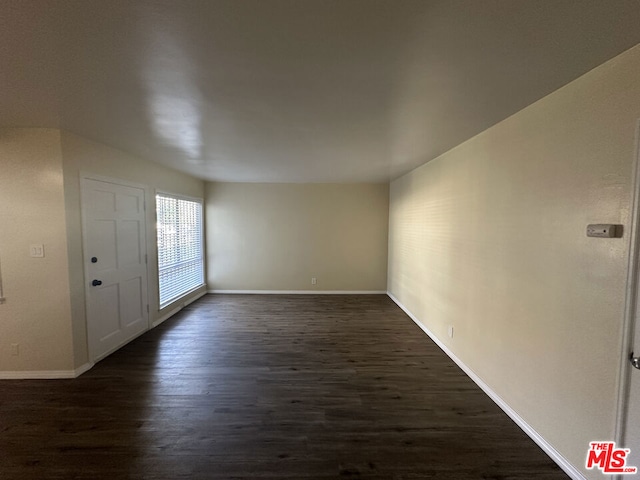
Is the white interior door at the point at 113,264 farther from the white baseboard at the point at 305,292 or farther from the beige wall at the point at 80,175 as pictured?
the white baseboard at the point at 305,292

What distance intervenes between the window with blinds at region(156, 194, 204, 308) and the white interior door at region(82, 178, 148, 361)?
20.8 inches

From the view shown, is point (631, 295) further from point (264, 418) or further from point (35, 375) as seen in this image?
point (35, 375)

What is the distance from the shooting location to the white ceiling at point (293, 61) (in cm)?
113

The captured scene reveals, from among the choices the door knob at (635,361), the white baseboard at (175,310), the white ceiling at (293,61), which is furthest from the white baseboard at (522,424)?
the white baseboard at (175,310)

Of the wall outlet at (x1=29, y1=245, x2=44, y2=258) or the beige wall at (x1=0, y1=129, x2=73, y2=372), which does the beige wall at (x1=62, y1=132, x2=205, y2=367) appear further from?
the wall outlet at (x1=29, y1=245, x2=44, y2=258)

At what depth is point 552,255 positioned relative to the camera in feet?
5.99

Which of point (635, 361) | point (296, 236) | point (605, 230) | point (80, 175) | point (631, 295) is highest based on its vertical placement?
point (80, 175)

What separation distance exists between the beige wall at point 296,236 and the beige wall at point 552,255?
3.06 metres

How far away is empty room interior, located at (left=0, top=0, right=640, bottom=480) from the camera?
1.31m

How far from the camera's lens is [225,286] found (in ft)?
20.1

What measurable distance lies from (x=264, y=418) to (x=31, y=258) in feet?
8.93

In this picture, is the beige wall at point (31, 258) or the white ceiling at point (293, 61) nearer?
the white ceiling at point (293, 61)

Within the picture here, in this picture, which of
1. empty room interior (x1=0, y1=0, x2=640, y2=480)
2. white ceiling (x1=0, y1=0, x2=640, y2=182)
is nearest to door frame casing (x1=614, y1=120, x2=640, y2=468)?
empty room interior (x1=0, y1=0, x2=640, y2=480)

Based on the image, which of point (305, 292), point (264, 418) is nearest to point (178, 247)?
point (305, 292)
